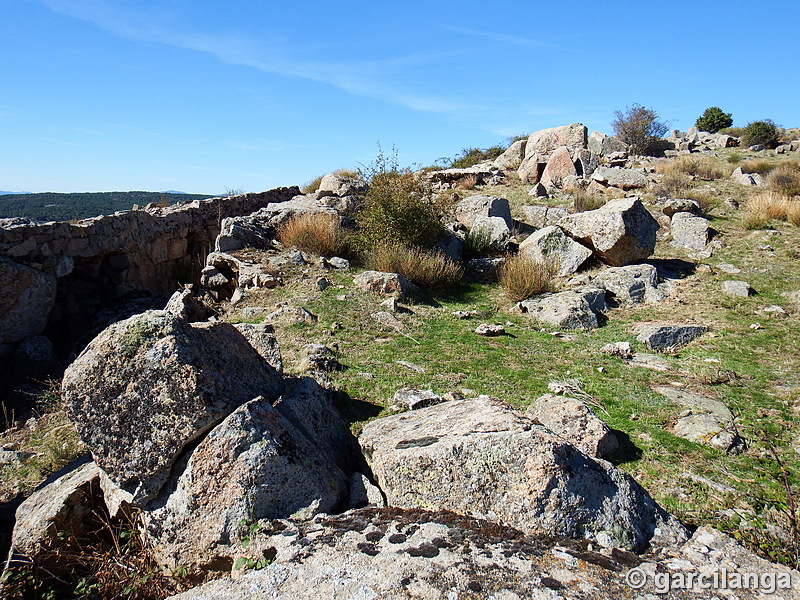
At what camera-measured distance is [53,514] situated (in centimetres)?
344

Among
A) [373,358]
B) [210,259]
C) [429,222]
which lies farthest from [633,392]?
[210,259]

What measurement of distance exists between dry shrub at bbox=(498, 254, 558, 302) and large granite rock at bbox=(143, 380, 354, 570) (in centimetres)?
692

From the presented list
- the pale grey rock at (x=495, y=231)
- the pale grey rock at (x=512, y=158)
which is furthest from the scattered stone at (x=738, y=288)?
the pale grey rock at (x=512, y=158)

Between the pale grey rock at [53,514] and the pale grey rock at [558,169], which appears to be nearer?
the pale grey rock at [53,514]

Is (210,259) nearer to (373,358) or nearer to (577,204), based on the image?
(373,358)

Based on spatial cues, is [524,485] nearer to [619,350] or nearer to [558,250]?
[619,350]

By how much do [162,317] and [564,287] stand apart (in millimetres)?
8173

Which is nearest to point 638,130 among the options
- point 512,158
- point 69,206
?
point 512,158

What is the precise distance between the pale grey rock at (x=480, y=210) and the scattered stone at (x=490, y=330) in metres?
5.66

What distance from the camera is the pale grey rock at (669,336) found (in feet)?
23.7

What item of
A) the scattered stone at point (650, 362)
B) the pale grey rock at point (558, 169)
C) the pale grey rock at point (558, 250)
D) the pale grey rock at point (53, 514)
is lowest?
the pale grey rock at point (53, 514)

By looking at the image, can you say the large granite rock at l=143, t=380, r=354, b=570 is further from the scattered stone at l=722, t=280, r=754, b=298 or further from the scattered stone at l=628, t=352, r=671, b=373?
the scattered stone at l=722, t=280, r=754, b=298

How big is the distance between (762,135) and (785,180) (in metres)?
13.4

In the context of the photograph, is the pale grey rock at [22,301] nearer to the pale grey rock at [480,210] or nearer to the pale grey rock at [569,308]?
the pale grey rock at [569,308]
